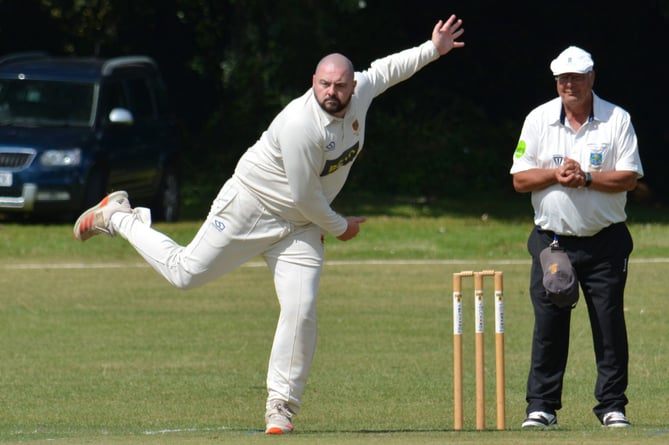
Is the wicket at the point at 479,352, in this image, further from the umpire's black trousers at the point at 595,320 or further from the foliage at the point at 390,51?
the foliage at the point at 390,51

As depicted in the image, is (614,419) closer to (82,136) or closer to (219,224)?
(219,224)

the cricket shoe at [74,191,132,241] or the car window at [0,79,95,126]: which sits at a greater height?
the car window at [0,79,95,126]

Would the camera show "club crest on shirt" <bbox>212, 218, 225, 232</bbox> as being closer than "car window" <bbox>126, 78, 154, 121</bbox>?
Yes

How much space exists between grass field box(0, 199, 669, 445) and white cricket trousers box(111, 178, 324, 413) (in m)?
0.37

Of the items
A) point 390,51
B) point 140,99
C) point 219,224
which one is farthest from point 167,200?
point 219,224

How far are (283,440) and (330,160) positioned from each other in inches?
61.6

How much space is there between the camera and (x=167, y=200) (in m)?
21.8

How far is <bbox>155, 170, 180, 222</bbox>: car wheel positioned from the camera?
21609 millimetres

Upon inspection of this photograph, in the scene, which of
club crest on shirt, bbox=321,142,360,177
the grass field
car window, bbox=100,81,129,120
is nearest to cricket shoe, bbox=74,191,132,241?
the grass field

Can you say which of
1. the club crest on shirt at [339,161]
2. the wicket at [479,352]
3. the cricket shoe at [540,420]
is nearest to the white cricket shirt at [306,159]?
the club crest on shirt at [339,161]

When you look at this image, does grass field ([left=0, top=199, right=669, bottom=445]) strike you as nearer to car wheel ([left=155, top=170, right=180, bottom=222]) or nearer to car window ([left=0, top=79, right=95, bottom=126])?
car window ([left=0, top=79, right=95, bottom=126])

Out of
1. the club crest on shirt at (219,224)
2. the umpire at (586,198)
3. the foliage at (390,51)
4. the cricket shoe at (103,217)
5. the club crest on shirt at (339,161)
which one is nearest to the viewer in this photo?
the club crest on shirt at (339,161)

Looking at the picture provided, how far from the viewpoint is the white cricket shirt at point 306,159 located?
7.94 metres

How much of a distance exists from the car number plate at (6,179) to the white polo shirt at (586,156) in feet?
39.3
